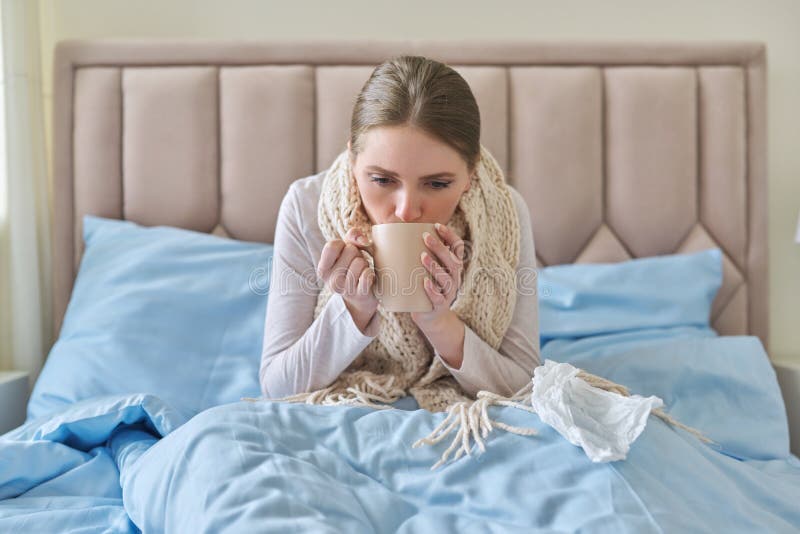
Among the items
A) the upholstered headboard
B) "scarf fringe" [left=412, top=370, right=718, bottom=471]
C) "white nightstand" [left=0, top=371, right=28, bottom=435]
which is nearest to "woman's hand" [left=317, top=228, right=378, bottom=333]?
"scarf fringe" [left=412, top=370, right=718, bottom=471]

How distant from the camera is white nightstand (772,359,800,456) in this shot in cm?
160

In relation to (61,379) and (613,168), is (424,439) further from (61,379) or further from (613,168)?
(613,168)

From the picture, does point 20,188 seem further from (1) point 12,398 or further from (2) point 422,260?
(2) point 422,260

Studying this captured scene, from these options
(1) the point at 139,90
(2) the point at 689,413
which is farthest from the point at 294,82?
(2) the point at 689,413

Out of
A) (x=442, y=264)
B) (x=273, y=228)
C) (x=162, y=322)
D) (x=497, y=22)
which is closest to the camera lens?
(x=442, y=264)

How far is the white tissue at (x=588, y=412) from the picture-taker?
2.95 ft

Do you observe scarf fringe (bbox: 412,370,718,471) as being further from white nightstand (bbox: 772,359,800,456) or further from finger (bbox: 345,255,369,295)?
white nightstand (bbox: 772,359,800,456)

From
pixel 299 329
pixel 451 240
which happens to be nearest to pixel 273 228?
pixel 299 329

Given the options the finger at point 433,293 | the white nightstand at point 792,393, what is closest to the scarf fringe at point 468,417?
the finger at point 433,293

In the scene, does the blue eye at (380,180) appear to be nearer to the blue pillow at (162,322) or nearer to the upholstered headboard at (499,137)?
the blue pillow at (162,322)

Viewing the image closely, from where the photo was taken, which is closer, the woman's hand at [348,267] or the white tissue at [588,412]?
the white tissue at [588,412]

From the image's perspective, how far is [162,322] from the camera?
1521 mm

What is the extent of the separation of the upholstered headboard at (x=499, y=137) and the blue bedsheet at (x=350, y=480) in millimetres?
736

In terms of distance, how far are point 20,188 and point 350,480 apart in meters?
1.25
